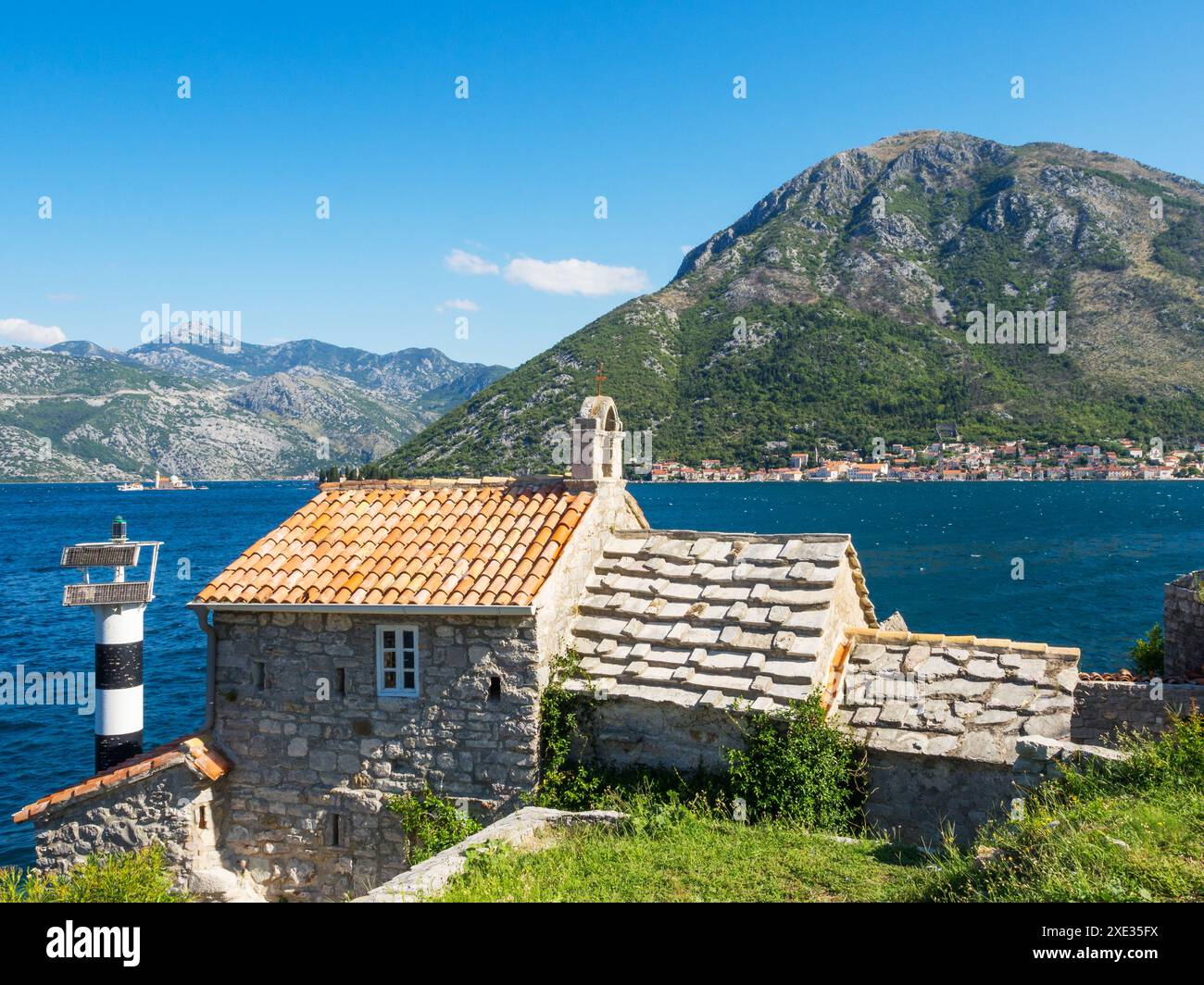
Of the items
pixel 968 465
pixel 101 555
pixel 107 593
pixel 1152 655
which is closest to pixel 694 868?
pixel 107 593

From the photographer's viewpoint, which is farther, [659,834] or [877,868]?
[659,834]

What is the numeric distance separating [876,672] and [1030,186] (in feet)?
667

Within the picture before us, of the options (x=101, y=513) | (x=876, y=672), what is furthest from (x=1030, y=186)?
(x=876, y=672)

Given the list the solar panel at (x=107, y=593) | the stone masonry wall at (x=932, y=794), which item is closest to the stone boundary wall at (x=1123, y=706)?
the stone masonry wall at (x=932, y=794)

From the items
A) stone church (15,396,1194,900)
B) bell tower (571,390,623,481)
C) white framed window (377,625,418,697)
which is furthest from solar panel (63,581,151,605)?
bell tower (571,390,623,481)

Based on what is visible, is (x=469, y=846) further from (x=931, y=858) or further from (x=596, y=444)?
(x=596, y=444)

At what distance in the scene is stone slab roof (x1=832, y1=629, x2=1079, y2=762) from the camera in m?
9.48

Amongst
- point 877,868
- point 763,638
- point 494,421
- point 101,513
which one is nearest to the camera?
point 877,868

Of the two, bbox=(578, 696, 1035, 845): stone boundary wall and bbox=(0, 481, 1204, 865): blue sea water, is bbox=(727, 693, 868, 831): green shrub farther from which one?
bbox=(0, 481, 1204, 865): blue sea water

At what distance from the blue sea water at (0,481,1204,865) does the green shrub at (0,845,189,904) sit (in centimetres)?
858

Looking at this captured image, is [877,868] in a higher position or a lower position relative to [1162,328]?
lower
